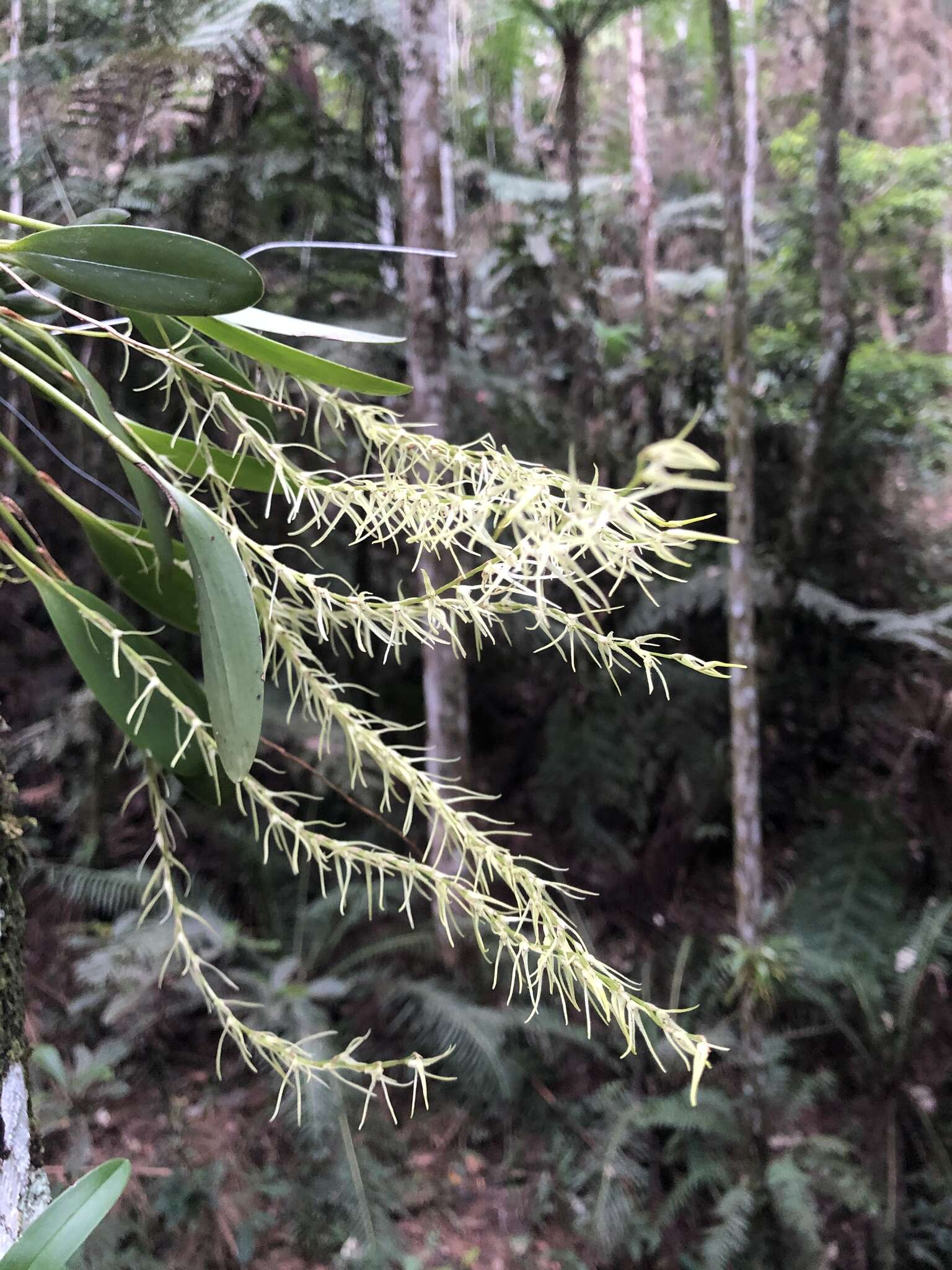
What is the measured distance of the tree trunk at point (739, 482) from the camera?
1.53 m

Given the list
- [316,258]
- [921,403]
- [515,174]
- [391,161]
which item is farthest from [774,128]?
[316,258]

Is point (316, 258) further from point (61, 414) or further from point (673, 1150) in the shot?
point (673, 1150)

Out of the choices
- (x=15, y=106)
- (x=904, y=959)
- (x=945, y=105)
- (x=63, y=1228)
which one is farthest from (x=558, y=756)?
→ (x=945, y=105)

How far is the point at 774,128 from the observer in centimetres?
538

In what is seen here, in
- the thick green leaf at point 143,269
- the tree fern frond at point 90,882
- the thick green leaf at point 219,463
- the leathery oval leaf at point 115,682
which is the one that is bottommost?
the tree fern frond at point 90,882

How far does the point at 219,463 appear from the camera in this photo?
60 cm

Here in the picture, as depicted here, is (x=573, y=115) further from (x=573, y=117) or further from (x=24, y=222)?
(x=24, y=222)

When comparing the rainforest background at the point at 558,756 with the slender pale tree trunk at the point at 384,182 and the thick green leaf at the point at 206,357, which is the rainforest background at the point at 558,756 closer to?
the slender pale tree trunk at the point at 384,182

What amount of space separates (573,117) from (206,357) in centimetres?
240

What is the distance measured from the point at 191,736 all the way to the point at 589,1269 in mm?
1590

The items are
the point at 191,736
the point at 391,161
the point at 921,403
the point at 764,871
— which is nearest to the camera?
the point at 191,736

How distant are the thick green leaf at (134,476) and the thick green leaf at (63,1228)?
388 mm

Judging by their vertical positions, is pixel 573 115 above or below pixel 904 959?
above

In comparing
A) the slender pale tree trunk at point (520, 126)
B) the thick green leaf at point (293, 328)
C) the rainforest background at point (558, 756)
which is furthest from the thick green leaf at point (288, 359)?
the slender pale tree trunk at point (520, 126)
